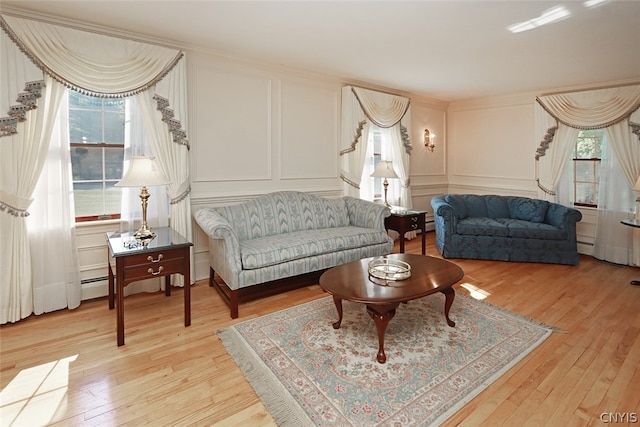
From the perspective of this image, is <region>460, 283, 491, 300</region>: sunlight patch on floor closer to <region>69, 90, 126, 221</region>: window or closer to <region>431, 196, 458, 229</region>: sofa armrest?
<region>431, 196, 458, 229</region>: sofa armrest

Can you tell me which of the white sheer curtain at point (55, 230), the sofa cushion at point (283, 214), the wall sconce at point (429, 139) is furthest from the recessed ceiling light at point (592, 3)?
the white sheer curtain at point (55, 230)

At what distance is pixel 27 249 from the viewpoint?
9.22 feet

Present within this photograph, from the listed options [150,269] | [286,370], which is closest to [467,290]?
[286,370]

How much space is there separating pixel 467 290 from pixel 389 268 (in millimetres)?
1296

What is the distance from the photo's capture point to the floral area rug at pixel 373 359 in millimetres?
1851

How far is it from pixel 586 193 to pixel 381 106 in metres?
3.30

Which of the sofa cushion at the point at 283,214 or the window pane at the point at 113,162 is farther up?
the window pane at the point at 113,162

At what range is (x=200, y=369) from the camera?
2.21 meters

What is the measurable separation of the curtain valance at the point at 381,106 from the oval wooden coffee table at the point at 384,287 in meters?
2.72

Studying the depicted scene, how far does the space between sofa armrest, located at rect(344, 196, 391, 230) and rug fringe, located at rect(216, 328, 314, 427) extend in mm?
2140

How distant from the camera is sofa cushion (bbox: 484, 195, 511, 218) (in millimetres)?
5250

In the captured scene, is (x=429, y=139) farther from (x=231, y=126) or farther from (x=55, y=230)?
(x=55, y=230)

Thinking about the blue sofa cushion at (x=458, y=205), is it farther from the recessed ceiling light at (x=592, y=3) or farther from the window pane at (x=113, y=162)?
the window pane at (x=113, y=162)

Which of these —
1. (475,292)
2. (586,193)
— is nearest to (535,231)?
(586,193)
